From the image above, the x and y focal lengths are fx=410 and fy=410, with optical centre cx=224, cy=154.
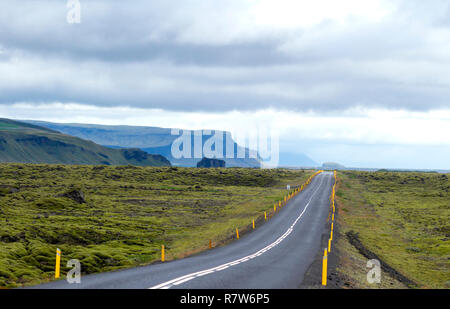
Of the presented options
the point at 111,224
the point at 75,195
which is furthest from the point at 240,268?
the point at 75,195

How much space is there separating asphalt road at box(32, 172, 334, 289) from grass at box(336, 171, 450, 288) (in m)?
3.41

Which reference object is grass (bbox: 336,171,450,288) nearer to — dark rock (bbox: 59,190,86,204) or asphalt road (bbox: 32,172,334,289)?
asphalt road (bbox: 32,172,334,289)

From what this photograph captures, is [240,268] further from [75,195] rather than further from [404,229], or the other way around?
[75,195]

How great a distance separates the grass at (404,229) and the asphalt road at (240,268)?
3.41m

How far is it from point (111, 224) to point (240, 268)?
29.1 m

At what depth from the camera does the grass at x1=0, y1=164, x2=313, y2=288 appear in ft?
96.7

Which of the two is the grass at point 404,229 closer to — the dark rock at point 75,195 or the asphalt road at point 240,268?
the asphalt road at point 240,268

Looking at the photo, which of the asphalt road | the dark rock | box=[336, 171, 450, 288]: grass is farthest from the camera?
the dark rock

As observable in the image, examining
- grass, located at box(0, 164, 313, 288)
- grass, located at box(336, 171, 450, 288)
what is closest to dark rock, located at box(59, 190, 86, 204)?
grass, located at box(0, 164, 313, 288)

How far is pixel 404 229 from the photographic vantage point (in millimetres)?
55406

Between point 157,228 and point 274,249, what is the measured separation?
20.8m

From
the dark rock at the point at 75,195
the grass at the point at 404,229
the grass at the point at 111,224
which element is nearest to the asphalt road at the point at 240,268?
the grass at the point at 404,229

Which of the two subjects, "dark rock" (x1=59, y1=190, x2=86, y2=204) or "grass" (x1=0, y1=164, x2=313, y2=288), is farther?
"dark rock" (x1=59, y1=190, x2=86, y2=204)
